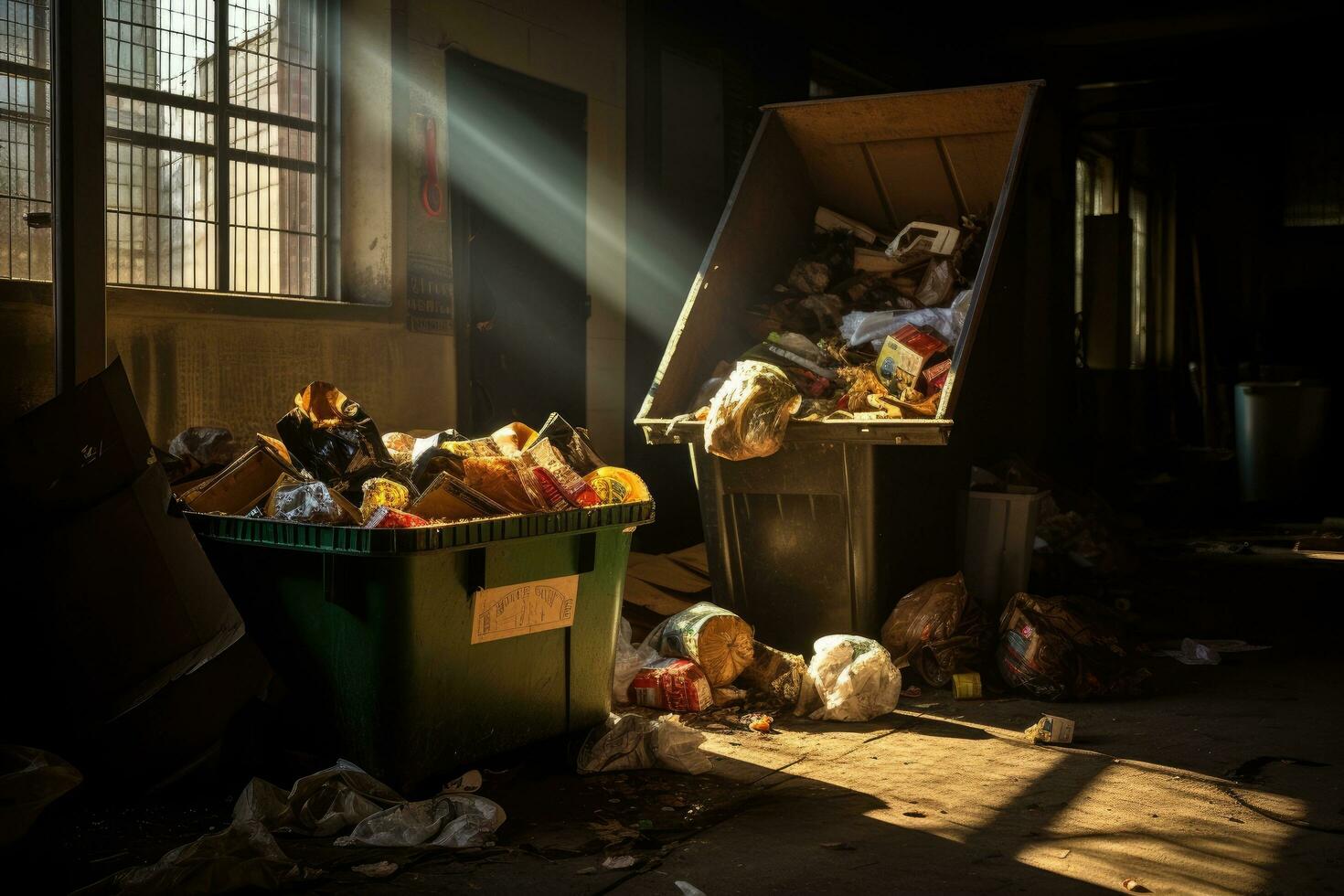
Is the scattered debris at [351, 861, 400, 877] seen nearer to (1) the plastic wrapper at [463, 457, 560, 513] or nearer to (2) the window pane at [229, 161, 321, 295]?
(1) the plastic wrapper at [463, 457, 560, 513]

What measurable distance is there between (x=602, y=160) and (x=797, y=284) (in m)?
1.49

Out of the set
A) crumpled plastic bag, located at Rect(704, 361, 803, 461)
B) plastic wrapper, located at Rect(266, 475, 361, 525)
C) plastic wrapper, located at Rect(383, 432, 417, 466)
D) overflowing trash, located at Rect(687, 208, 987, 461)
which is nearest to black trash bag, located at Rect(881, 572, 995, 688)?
overflowing trash, located at Rect(687, 208, 987, 461)

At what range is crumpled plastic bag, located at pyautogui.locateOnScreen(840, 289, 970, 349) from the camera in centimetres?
536

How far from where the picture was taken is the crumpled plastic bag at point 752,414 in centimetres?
477

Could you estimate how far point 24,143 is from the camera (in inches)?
172

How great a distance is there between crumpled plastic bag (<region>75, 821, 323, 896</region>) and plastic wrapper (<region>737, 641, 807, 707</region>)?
2.09 metres

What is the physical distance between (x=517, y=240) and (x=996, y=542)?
281cm

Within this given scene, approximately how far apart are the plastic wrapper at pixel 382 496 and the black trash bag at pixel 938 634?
2.30 meters

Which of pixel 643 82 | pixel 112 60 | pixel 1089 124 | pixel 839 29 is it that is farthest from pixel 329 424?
pixel 1089 124

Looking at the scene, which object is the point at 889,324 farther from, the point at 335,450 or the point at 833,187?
the point at 335,450

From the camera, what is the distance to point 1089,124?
468 inches

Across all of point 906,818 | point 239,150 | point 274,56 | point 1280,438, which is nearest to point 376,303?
point 239,150

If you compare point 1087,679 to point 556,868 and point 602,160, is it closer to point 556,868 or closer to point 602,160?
point 556,868

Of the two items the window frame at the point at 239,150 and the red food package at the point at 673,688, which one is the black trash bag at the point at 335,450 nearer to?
the window frame at the point at 239,150
